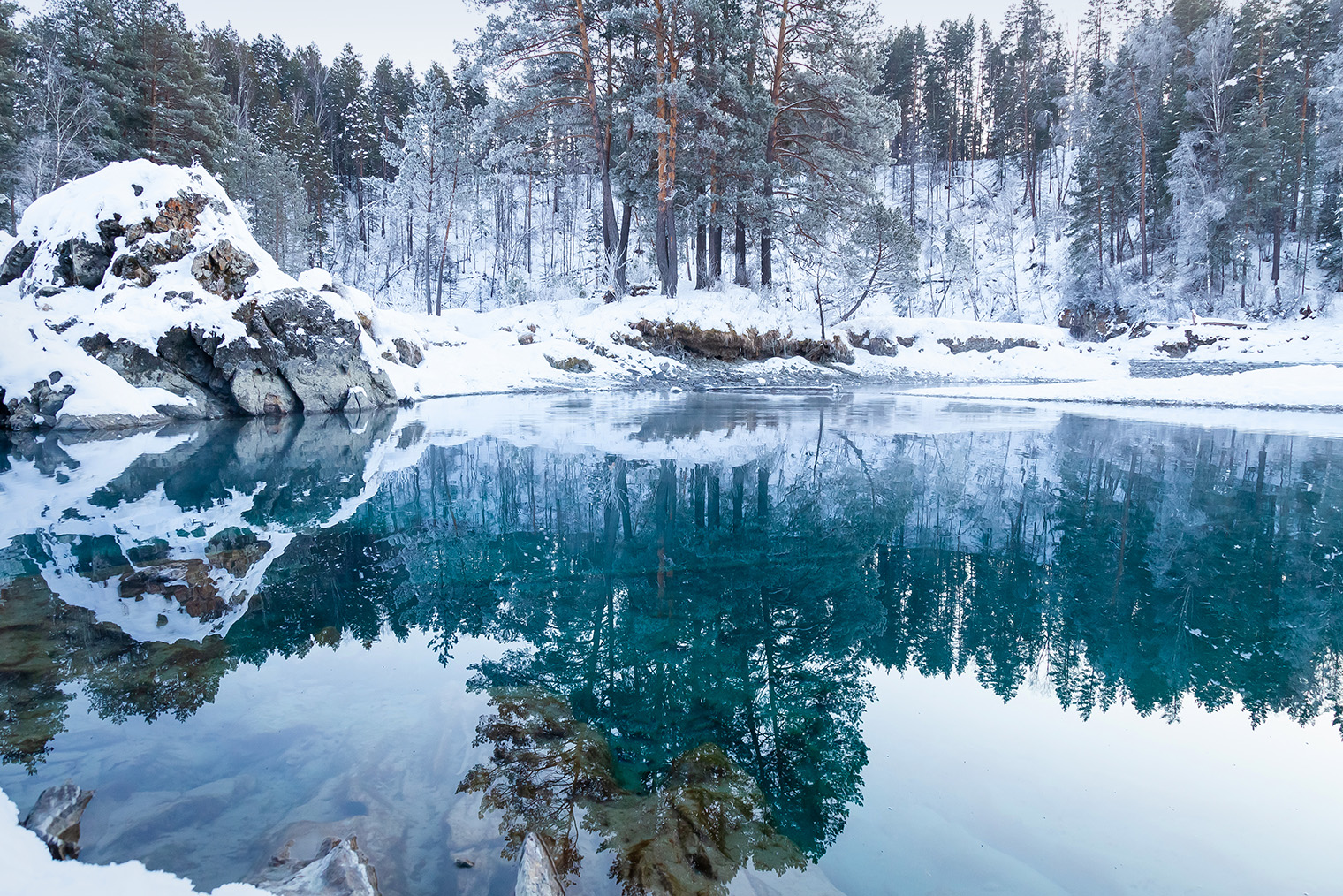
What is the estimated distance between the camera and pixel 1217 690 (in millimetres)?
3262

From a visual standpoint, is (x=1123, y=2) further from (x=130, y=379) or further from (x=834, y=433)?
(x=130, y=379)

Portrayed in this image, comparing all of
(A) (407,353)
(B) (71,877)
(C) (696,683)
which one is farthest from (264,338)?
(B) (71,877)

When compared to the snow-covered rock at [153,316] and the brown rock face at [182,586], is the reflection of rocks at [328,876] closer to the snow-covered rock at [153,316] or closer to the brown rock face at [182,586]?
the brown rock face at [182,586]

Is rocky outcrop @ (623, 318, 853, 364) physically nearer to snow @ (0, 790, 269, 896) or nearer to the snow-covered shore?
the snow-covered shore

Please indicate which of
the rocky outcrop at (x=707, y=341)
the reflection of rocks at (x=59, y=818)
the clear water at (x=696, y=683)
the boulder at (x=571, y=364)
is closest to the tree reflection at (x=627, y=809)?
the clear water at (x=696, y=683)

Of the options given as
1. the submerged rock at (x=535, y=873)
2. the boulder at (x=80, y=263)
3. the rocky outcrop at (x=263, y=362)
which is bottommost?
the submerged rock at (x=535, y=873)

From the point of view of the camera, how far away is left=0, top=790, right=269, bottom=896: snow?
1.79m

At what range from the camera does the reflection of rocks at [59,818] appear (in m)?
2.03

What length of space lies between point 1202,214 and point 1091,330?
24.3 ft

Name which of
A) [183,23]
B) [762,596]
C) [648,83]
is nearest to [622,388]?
[648,83]

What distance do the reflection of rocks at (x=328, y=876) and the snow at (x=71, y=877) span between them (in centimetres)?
8

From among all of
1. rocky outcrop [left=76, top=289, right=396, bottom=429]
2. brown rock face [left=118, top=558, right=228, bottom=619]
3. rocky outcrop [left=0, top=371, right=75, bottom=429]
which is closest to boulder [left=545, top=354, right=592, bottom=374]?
rocky outcrop [left=76, top=289, right=396, bottom=429]

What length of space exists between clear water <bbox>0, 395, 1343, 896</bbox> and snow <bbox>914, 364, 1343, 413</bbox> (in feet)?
39.8

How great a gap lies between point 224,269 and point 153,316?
6.59 feet
